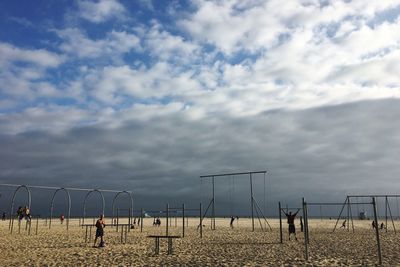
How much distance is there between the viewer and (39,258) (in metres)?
12.5

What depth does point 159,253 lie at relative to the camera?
47.4ft

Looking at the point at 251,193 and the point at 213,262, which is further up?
the point at 251,193

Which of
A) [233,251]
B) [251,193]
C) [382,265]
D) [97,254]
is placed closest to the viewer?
[382,265]

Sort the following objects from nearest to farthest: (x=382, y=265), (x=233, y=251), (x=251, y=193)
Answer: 1. (x=382, y=265)
2. (x=233, y=251)
3. (x=251, y=193)

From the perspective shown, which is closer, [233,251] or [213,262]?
[213,262]

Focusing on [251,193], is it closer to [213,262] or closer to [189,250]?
[189,250]

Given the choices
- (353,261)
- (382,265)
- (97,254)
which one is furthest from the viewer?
(97,254)

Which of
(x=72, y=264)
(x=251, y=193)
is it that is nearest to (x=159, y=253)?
(x=72, y=264)

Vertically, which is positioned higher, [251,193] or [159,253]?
[251,193]

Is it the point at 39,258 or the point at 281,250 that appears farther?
the point at 281,250

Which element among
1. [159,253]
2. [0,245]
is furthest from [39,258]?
[0,245]

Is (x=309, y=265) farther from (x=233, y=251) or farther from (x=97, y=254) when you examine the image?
(x=97, y=254)

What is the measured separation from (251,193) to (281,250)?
563 inches

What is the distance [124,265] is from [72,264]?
61.4 inches
